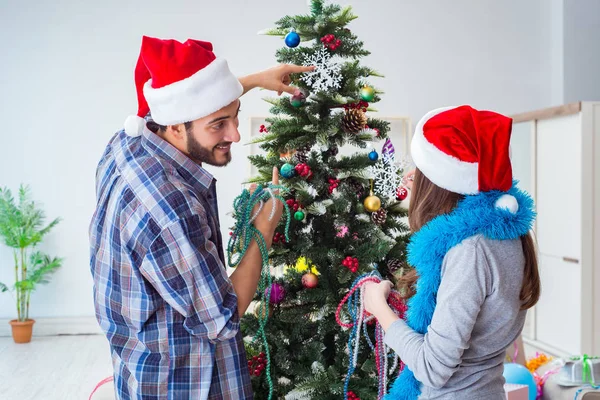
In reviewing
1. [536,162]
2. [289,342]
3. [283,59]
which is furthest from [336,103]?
[536,162]

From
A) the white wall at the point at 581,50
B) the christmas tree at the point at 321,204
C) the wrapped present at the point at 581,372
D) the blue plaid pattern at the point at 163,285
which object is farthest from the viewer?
the white wall at the point at 581,50

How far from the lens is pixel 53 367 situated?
14.2 ft

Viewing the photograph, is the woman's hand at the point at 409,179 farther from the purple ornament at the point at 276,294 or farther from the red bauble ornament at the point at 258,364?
the red bauble ornament at the point at 258,364

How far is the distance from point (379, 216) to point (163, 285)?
0.83 metres

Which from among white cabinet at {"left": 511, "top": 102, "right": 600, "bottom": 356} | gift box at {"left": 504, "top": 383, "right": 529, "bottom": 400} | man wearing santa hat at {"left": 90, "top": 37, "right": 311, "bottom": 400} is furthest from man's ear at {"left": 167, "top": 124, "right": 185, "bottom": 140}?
white cabinet at {"left": 511, "top": 102, "right": 600, "bottom": 356}

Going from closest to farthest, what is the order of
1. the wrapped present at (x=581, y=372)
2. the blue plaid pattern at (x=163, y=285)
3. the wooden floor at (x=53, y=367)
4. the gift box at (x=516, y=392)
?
the blue plaid pattern at (x=163, y=285) < the gift box at (x=516, y=392) < the wrapped present at (x=581, y=372) < the wooden floor at (x=53, y=367)

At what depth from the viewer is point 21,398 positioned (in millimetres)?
3734

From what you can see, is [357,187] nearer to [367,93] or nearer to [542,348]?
[367,93]

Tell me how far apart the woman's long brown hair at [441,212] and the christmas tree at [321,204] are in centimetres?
50

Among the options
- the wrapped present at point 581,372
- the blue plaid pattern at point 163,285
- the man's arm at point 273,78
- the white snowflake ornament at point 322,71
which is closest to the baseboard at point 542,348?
the wrapped present at point 581,372

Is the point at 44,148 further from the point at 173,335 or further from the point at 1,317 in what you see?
the point at 173,335

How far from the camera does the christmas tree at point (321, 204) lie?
80.2 inches

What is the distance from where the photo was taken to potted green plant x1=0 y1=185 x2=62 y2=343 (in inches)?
191

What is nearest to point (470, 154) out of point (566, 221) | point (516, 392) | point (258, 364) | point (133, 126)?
point (133, 126)
